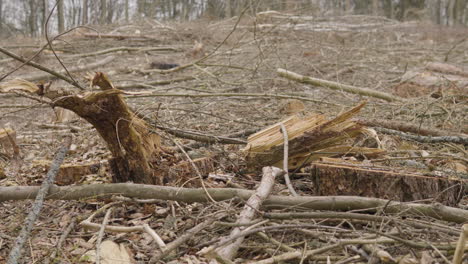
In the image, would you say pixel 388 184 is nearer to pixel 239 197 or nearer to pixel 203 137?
pixel 239 197

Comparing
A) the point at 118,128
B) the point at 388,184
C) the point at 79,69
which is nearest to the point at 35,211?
the point at 118,128

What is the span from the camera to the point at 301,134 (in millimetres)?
2844

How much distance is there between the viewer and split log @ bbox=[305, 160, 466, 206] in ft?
7.97

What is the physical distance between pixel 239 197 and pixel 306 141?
0.82m

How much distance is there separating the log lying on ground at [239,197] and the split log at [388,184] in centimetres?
23

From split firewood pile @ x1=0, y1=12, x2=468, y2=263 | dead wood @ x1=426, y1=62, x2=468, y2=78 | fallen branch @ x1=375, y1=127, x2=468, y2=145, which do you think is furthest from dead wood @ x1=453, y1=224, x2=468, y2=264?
dead wood @ x1=426, y1=62, x2=468, y2=78

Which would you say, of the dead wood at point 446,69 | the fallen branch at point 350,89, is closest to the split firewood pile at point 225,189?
the fallen branch at point 350,89

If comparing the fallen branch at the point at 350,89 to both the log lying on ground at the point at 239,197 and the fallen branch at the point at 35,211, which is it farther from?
the fallen branch at the point at 35,211

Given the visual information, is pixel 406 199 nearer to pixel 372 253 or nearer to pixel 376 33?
pixel 372 253

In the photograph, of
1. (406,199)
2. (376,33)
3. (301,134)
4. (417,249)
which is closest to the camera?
(417,249)

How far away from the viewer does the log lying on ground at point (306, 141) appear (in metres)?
2.85

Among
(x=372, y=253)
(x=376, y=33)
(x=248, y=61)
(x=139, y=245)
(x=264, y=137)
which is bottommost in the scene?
(x=139, y=245)

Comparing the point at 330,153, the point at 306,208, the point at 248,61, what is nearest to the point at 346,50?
the point at 248,61

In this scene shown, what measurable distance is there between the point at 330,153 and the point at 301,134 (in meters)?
0.30
